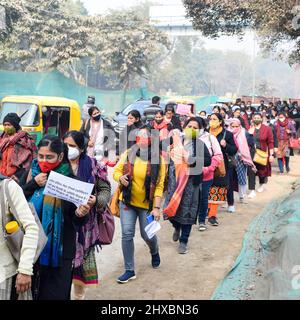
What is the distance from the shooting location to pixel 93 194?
3.99 metres

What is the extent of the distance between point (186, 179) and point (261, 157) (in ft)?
13.6

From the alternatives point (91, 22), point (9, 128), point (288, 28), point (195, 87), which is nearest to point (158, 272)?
point (9, 128)

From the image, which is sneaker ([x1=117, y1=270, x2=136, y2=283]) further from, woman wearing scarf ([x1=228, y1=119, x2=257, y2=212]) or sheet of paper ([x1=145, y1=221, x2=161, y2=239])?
woman wearing scarf ([x1=228, y1=119, x2=257, y2=212])

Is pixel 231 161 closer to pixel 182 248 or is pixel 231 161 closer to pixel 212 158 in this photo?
pixel 212 158

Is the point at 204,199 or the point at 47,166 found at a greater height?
the point at 47,166

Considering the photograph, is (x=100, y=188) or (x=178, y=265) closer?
(x=100, y=188)

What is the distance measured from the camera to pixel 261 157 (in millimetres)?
10023

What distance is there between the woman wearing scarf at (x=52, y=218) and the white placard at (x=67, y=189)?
0.08 m

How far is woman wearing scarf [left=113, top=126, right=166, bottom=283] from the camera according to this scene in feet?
17.2

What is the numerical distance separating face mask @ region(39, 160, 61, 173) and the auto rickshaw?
24.3ft

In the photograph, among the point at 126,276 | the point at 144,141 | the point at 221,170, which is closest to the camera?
the point at 144,141

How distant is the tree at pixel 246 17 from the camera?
12745 millimetres


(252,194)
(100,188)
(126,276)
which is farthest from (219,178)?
(100,188)

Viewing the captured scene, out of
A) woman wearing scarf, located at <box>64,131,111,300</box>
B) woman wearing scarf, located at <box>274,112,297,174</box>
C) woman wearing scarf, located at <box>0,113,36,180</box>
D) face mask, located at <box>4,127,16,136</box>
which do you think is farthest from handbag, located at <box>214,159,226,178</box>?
woman wearing scarf, located at <box>274,112,297,174</box>
